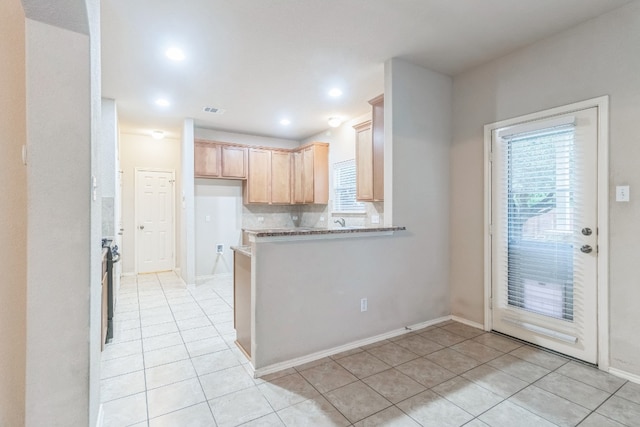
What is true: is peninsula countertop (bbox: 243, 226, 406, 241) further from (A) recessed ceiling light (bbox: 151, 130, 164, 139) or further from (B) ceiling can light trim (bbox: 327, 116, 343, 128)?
(A) recessed ceiling light (bbox: 151, 130, 164, 139)

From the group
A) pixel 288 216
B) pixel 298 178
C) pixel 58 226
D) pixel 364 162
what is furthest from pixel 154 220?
pixel 58 226

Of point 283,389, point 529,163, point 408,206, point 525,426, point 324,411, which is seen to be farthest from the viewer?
point 408,206

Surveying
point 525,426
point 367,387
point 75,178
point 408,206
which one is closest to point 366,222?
point 408,206

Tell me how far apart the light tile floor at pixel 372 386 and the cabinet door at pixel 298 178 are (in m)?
3.43

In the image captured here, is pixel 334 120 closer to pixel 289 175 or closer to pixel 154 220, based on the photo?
pixel 289 175

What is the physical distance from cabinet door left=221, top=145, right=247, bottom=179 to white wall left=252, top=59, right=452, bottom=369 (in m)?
3.41

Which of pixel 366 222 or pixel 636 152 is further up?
pixel 636 152

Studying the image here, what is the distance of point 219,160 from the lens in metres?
5.72

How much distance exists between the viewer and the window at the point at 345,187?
535cm

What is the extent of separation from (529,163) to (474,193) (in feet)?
2.01

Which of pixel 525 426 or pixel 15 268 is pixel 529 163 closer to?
pixel 525 426

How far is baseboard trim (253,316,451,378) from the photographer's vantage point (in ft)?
8.17

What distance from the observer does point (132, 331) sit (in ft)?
11.1

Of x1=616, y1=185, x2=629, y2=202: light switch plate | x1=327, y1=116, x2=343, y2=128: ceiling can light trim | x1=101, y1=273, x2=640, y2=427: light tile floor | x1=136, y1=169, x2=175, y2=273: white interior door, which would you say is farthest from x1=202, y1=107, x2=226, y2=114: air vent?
x1=616, y1=185, x2=629, y2=202: light switch plate
